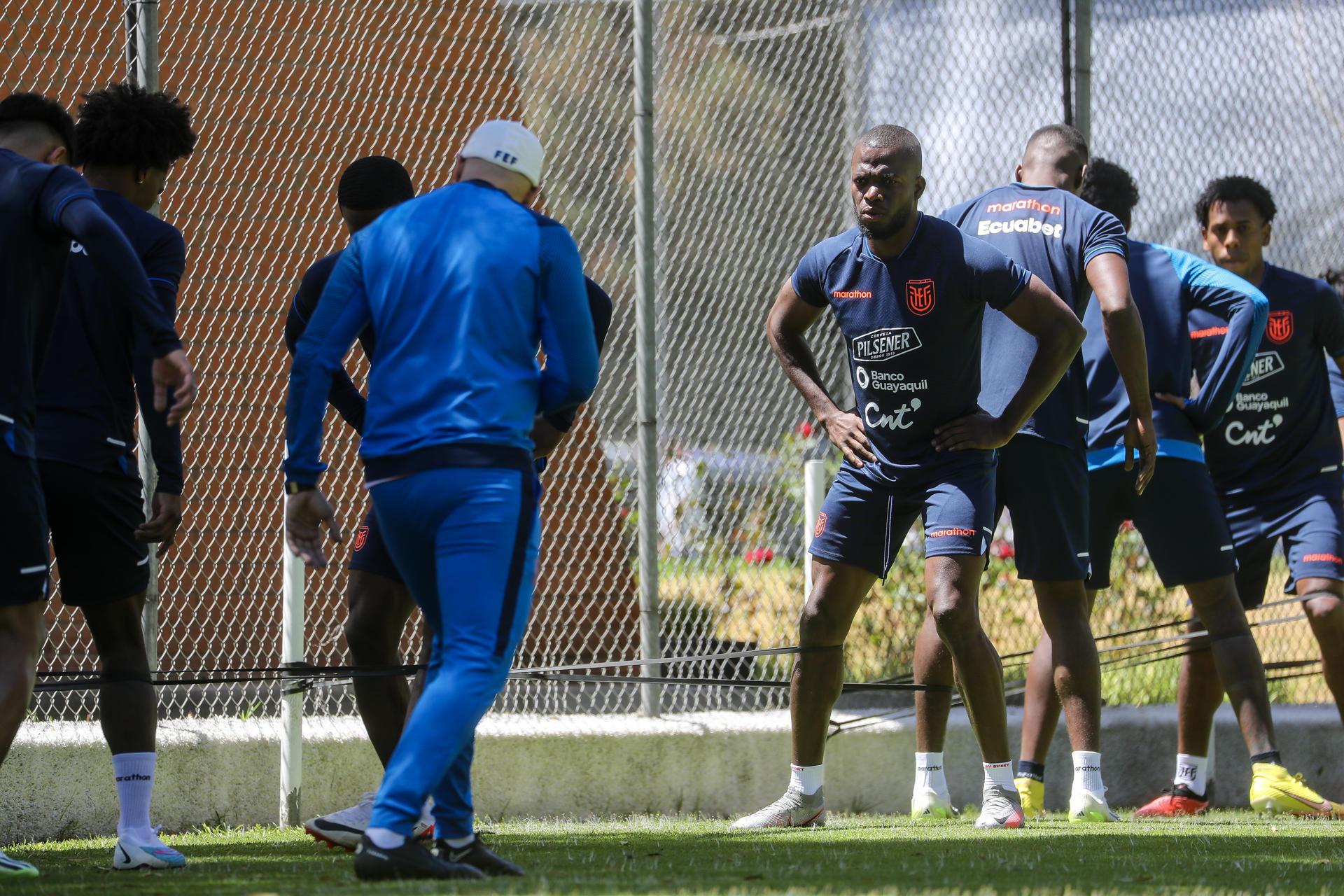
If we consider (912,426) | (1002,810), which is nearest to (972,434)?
(912,426)

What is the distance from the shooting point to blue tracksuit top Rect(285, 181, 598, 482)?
11.5 ft

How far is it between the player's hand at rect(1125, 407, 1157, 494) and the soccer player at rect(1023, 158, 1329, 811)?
0.50 meters

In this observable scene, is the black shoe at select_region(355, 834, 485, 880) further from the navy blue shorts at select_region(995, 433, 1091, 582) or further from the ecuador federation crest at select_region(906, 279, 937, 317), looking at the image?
the navy blue shorts at select_region(995, 433, 1091, 582)

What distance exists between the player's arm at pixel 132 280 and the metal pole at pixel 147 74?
85.8 inches

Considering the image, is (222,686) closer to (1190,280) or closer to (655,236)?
(655,236)

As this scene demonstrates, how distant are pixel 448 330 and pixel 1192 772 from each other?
4.39 meters

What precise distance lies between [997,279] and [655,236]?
2.27 m

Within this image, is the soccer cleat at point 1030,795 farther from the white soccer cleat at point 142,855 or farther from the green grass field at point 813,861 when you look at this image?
the white soccer cleat at point 142,855

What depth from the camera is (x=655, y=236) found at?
698cm

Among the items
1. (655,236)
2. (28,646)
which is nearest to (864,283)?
(655,236)

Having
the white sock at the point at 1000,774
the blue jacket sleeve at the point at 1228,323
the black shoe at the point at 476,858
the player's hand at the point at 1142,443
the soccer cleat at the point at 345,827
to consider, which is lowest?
the soccer cleat at the point at 345,827

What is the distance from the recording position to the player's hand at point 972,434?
5.18 metres

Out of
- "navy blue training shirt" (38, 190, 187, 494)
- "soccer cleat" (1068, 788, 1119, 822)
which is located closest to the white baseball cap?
"navy blue training shirt" (38, 190, 187, 494)

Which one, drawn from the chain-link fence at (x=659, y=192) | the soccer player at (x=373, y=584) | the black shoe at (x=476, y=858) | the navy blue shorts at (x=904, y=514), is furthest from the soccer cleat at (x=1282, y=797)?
the black shoe at (x=476, y=858)
